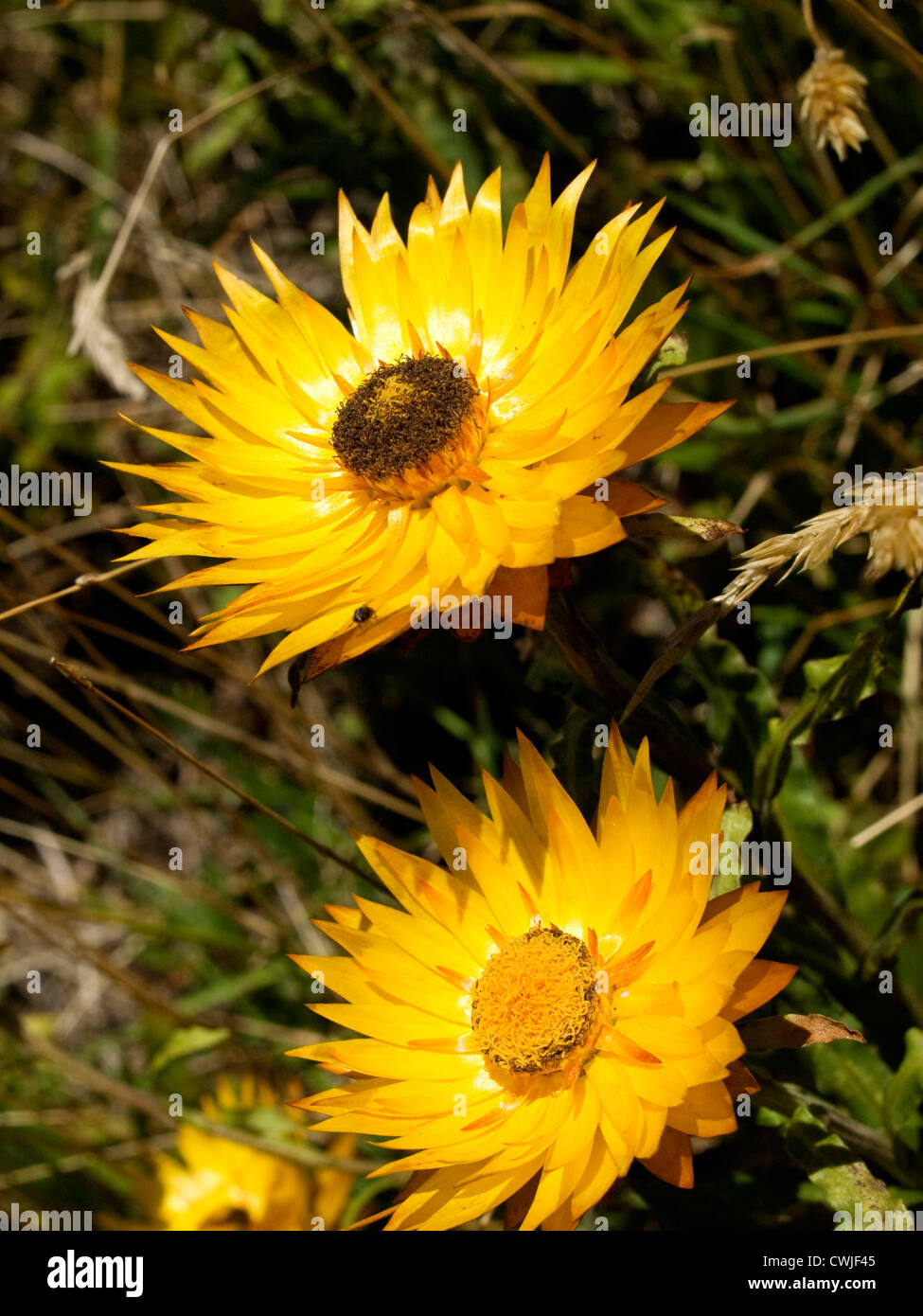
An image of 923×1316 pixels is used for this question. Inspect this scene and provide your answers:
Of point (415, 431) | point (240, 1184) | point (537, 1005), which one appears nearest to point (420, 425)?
point (415, 431)

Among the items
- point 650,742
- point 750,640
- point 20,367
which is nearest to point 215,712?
point 20,367

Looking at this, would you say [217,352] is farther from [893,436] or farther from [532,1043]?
[893,436]

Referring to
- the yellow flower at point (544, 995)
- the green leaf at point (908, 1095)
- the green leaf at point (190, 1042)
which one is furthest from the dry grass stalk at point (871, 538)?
the green leaf at point (190, 1042)

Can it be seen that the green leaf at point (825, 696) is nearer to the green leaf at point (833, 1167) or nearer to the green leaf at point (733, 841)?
the green leaf at point (733, 841)

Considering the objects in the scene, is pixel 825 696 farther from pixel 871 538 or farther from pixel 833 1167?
pixel 833 1167

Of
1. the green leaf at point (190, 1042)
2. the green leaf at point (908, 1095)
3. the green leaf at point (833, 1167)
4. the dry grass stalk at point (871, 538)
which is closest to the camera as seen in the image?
the dry grass stalk at point (871, 538)

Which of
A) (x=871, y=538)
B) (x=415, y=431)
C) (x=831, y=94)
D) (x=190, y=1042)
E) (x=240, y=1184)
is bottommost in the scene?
(x=240, y=1184)
